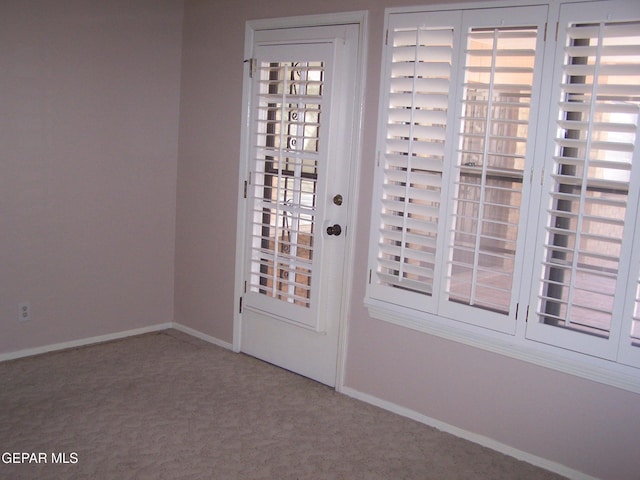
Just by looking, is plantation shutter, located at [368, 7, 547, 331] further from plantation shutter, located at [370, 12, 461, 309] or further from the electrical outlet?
the electrical outlet

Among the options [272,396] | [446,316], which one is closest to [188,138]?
[272,396]

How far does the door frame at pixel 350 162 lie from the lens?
365 centimetres

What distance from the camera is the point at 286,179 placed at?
159 inches

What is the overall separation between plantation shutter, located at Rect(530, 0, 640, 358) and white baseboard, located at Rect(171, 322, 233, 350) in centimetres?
218

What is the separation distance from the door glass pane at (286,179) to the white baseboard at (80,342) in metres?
0.93

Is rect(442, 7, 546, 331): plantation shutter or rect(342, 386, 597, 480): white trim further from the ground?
rect(442, 7, 546, 331): plantation shutter

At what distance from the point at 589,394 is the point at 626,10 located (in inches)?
62.8

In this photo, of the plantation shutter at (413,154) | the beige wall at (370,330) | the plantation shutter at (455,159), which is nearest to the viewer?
the beige wall at (370,330)

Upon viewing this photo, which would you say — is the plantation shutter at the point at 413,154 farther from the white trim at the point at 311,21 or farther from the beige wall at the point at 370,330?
the white trim at the point at 311,21

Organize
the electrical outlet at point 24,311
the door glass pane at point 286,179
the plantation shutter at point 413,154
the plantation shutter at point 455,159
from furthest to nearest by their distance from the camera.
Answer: the electrical outlet at point 24,311, the door glass pane at point 286,179, the plantation shutter at point 413,154, the plantation shutter at point 455,159

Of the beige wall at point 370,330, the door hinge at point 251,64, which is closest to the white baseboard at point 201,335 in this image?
the beige wall at point 370,330

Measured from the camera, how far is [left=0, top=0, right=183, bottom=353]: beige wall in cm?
392

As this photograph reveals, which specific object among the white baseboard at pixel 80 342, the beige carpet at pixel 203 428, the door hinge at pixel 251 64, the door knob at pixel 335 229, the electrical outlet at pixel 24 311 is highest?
the door hinge at pixel 251 64

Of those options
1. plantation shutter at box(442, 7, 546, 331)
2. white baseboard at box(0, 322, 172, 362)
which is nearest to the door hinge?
plantation shutter at box(442, 7, 546, 331)
